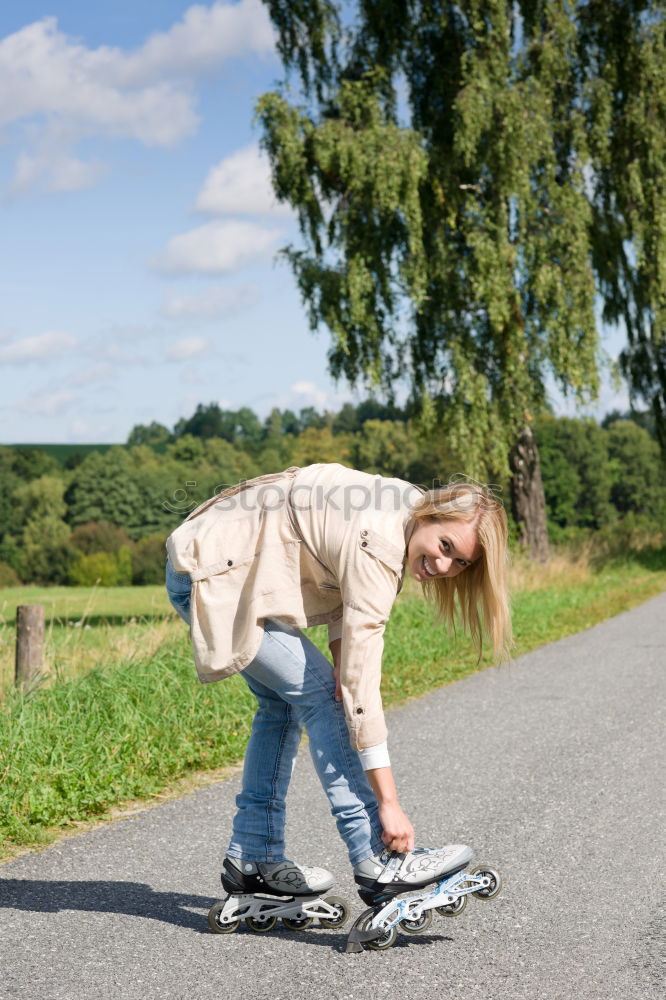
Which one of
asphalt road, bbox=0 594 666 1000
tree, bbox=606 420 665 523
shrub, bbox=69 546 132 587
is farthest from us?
tree, bbox=606 420 665 523

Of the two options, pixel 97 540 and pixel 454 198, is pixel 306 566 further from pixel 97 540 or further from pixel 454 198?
pixel 97 540

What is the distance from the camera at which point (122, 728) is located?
5457 mm

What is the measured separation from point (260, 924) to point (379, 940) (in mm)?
448

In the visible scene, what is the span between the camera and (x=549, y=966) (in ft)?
9.59

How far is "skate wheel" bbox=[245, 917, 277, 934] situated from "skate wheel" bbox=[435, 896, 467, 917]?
22.8 inches

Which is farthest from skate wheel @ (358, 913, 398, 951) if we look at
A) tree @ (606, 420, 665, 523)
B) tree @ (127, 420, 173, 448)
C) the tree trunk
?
tree @ (127, 420, 173, 448)

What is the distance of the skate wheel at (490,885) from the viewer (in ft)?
10.7

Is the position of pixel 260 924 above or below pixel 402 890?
below

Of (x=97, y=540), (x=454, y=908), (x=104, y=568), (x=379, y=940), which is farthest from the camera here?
(x=97, y=540)

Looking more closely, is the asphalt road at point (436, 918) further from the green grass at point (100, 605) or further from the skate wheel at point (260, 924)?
the green grass at point (100, 605)

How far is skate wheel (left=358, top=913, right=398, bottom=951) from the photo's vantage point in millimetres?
3102

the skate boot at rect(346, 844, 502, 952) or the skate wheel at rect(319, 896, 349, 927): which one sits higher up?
the skate boot at rect(346, 844, 502, 952)

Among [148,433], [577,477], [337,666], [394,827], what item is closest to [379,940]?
[394,827]

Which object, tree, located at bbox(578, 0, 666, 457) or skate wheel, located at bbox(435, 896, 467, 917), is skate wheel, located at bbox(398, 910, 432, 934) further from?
tree, located at bbox(578, 0, 666, 457)
